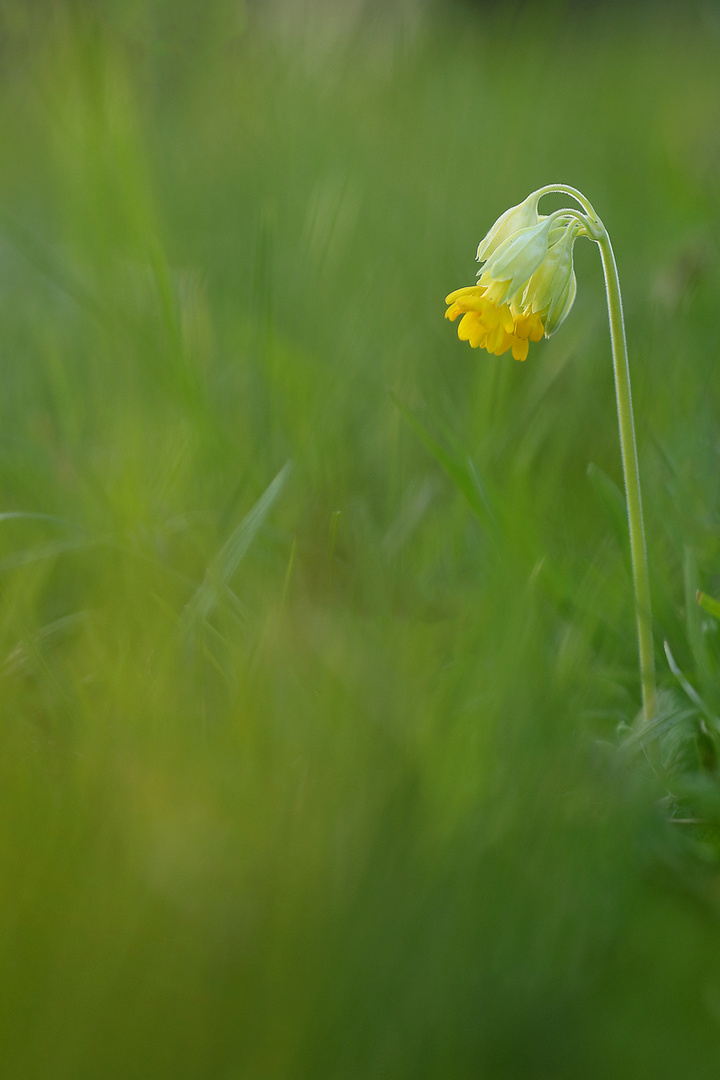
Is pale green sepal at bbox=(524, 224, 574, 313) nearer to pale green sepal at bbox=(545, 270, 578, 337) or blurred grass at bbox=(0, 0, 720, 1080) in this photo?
pale green sepal at bbox=(545, 270, 578, 337)

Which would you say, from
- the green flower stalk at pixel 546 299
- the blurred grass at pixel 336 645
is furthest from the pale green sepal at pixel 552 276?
the blurred grass at pixel 336 645

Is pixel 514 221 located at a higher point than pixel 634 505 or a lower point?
higher

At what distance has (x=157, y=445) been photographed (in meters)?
1.24


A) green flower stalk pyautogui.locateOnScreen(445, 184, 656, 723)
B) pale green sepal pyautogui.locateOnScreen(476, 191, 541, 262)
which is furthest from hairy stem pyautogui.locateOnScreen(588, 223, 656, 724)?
pale green sepal pyautogui.locateOnScreen(476, 191, 541, 262)

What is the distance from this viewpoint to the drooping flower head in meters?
0.88

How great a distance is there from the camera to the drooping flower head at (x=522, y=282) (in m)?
0.88

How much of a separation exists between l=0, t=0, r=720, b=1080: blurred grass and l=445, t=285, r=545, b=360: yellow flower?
11 centimetres

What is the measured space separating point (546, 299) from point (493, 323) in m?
0.06

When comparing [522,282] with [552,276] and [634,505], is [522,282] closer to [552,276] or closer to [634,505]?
[552,276]

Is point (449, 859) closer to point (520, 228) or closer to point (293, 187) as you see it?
point (520, 228)

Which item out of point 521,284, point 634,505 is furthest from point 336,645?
point 521,284

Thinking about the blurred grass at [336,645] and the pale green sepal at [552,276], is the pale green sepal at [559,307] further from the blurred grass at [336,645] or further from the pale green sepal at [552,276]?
the blurred grass at [336,645]

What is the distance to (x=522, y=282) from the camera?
888 mm

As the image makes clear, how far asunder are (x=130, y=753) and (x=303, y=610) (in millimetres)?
352
